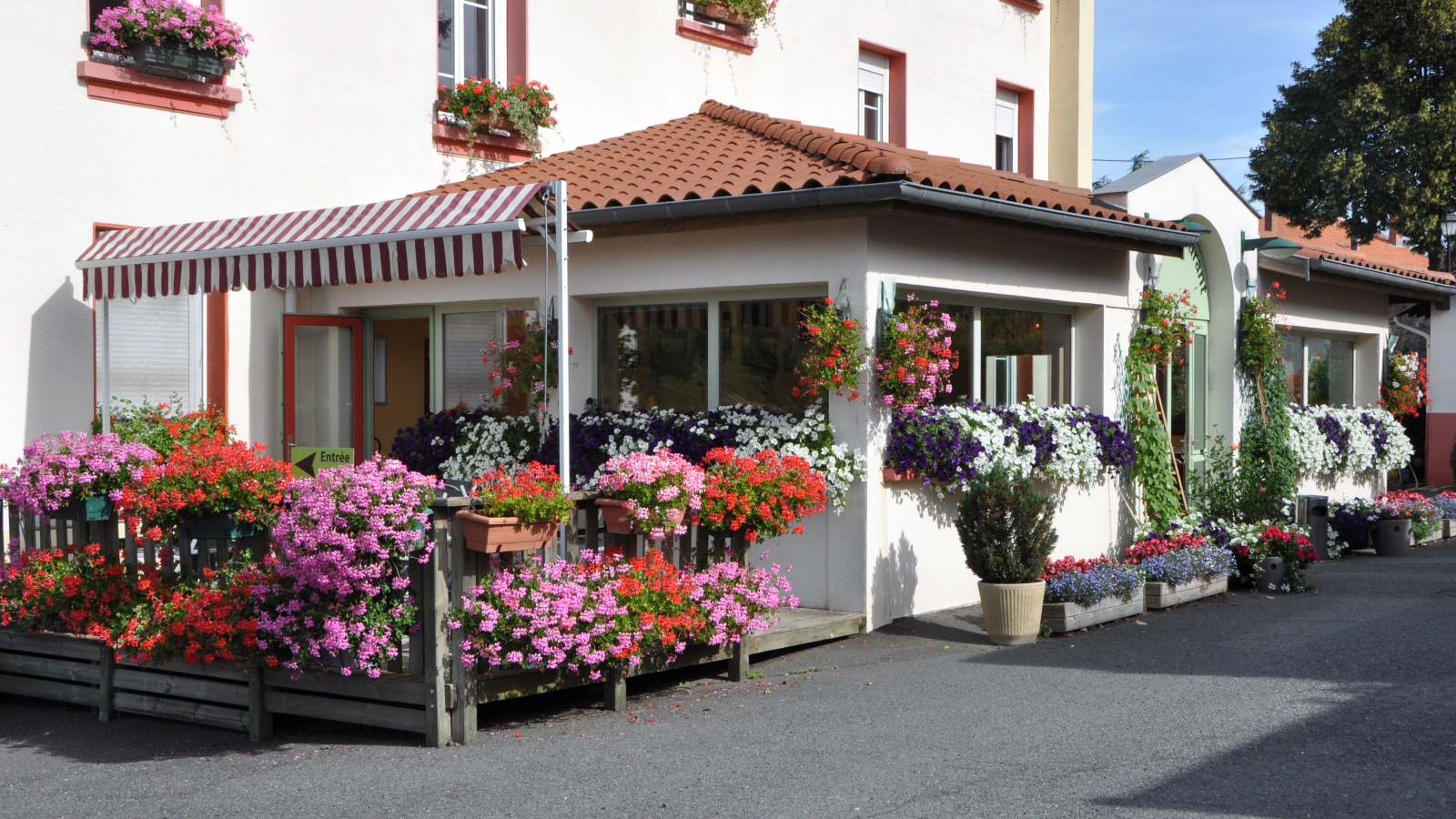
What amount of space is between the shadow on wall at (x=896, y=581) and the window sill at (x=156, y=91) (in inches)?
246

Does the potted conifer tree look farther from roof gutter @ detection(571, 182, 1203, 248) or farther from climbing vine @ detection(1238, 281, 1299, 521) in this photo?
climbing vine @ detection(1238, 281, 1299, 521)

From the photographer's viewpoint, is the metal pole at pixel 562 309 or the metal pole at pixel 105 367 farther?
the metal pole at pixel 105 367

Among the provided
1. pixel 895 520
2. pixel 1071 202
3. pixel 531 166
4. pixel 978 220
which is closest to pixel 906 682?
pixel 895 520

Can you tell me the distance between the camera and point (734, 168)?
31.4ft

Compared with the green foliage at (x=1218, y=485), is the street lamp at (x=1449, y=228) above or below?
above

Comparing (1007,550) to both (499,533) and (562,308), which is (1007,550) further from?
(499,533)

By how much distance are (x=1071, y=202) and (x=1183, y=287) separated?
11.3ft

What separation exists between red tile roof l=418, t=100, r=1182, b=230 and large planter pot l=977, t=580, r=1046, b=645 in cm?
269

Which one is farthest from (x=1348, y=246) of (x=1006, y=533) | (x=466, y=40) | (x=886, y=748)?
(x=886, y=748)

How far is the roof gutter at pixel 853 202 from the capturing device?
816 cm

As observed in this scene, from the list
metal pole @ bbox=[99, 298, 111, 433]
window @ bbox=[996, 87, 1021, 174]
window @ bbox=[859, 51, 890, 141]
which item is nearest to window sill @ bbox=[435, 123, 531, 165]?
metal pole @ bbox=[99, 298, 111, 433]

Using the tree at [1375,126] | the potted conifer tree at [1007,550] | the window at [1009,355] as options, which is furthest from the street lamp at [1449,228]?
the potted conifer tree at [1007,550]

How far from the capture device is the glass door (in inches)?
424

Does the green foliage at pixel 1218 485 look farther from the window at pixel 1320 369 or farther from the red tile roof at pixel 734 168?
the red tile roof at pixel 734 168
